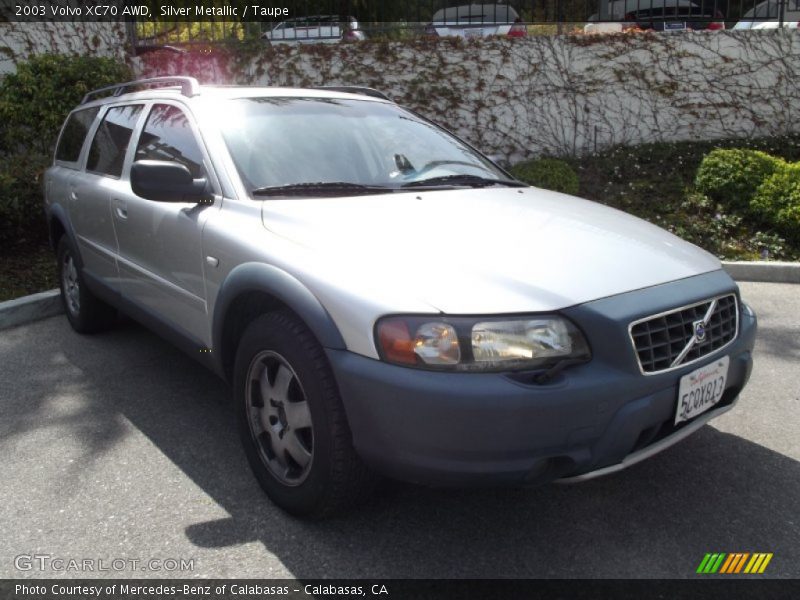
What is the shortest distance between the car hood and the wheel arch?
0.14 metres

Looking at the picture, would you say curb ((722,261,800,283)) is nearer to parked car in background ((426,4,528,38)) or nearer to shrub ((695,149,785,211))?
shrub ((695,149,785,211))

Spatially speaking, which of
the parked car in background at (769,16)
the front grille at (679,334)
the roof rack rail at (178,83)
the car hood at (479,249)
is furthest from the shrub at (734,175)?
the roof rack rail at (178,83)

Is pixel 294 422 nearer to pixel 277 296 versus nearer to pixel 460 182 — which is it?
pixel 277 296

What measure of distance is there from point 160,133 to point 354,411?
2.27 m

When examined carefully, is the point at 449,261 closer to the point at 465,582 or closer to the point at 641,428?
the point at 641,428

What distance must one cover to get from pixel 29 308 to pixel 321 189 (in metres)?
3.45

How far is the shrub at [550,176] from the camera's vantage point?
25.0ft

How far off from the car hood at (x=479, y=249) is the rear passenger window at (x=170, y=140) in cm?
66

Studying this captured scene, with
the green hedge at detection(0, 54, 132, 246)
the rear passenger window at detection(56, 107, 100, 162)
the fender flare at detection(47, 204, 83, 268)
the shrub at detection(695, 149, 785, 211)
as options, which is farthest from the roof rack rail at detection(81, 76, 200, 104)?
the shrub at detection(695, 149, 785, 211)

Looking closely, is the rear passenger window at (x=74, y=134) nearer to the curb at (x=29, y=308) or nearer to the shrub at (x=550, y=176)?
the curb at (x=29, y=308)

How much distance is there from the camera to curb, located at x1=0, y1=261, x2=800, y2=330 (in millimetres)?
5633

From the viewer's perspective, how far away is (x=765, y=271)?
6.49 m

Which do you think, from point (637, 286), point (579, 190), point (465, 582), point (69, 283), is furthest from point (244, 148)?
point (579, 190)

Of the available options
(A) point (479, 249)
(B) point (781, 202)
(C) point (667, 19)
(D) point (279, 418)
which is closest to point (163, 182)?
(D) point (279, 418)
